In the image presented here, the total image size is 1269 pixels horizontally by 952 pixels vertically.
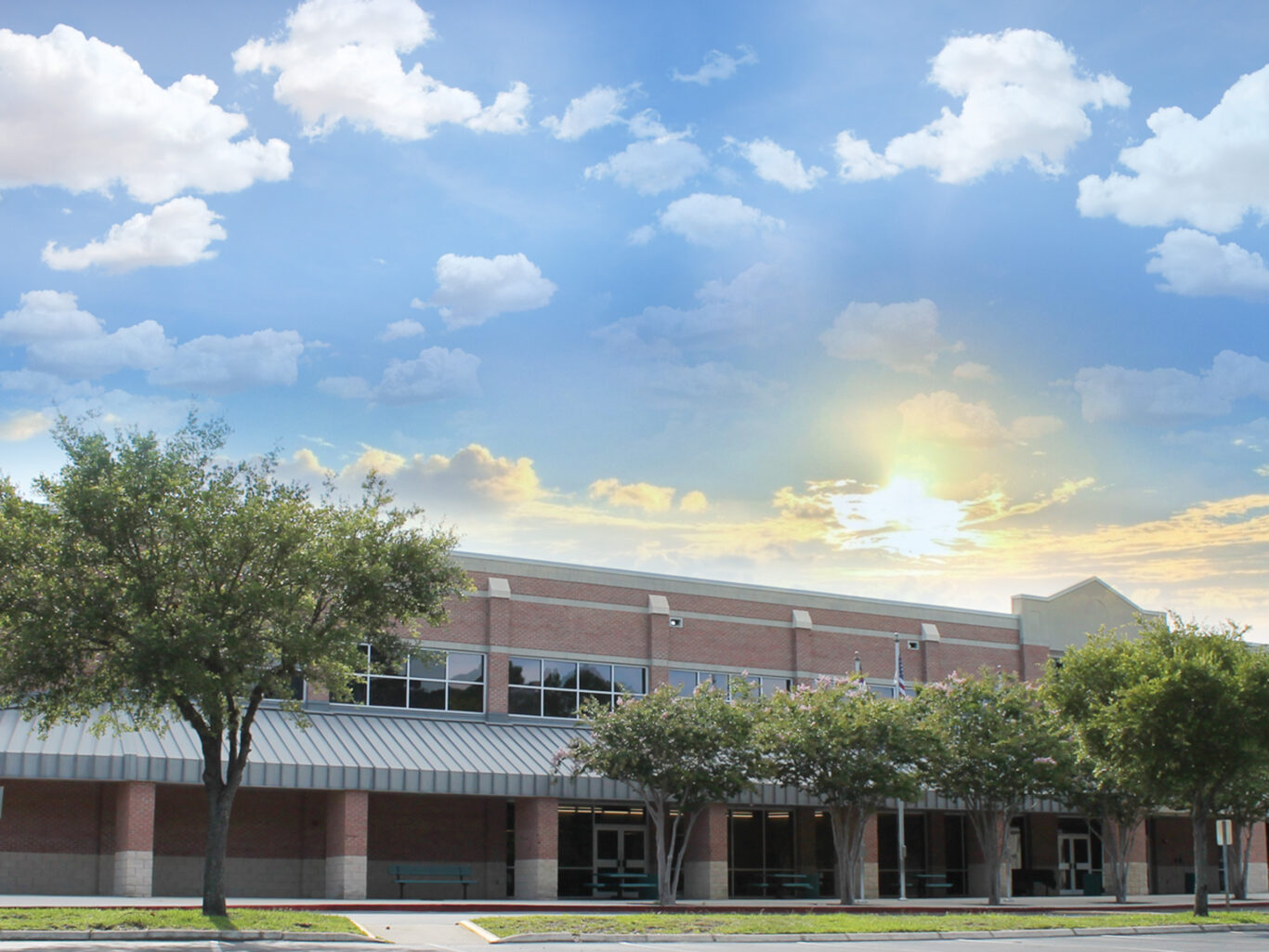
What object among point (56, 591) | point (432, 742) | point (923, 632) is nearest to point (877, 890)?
point (923, 632)

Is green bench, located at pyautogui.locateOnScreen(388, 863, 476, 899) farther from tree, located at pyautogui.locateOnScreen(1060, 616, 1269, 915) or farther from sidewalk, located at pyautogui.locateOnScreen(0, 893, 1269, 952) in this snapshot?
tree, located at pyautogui.locateOnScreen(1060, 616, 1269, 915)

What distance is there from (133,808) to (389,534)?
1194cm

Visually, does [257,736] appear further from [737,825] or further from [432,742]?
[737,825]

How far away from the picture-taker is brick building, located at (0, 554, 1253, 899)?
33.5m

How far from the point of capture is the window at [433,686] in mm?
39438

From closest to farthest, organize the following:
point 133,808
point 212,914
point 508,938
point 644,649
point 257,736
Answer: point 508,938 → point 212,914 → point 133,808 → point 257,736 → point 644,649

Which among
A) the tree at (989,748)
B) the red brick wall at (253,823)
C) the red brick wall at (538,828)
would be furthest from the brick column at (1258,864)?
the red brick wall at (253,823)

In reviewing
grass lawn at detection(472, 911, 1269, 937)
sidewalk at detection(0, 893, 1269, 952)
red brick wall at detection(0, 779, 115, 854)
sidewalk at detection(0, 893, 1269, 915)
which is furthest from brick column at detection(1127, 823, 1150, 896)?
red brick wall at detection(0, 779, 115, 854)

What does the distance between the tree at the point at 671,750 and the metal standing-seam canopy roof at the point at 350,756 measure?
334 centimetres

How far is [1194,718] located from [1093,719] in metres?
2.44

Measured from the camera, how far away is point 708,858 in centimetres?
3997

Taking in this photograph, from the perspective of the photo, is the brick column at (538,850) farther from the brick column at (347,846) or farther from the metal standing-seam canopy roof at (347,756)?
the brick column at (347,846)

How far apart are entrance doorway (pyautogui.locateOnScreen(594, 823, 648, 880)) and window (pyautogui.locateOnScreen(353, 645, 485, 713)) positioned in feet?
18.2

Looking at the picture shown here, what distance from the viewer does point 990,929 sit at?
2616cm
